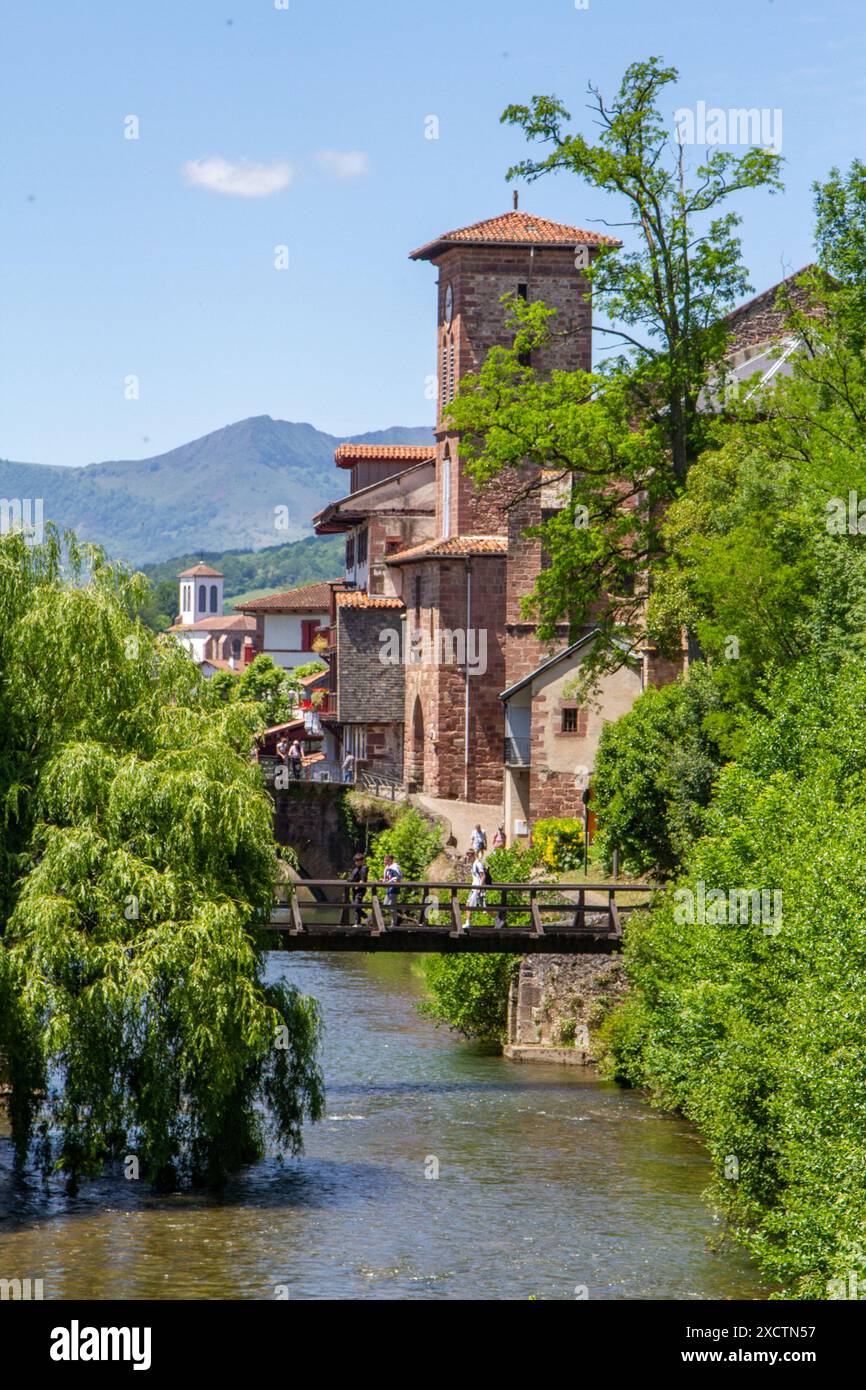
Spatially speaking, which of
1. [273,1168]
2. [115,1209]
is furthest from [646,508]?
[115,1209]

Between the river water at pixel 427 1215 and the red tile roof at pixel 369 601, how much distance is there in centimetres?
3935

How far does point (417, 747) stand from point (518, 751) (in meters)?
12.1

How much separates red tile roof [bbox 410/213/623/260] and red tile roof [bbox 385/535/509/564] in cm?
1002

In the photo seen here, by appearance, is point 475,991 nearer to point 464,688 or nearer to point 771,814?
point 771,814

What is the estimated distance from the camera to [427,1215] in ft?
91.3

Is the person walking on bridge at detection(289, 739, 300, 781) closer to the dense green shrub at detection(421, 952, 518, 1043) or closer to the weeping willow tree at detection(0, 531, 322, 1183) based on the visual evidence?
the dense green shrub at detection(421, 952, 518, 1043)

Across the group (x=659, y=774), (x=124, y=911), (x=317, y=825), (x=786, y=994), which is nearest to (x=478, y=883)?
(x=659, y=774)

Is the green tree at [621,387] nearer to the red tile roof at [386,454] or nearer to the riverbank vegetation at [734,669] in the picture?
the riverbank vegetation at [734,669]

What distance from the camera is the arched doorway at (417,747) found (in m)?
70.7

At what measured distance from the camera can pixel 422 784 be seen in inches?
2766

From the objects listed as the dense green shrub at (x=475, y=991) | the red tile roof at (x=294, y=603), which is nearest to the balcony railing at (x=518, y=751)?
the dense green shrub at (x=475, y=991)

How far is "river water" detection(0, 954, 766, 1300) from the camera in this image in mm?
24172

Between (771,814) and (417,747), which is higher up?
(417,747)

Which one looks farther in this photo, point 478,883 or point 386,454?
point 386,454
